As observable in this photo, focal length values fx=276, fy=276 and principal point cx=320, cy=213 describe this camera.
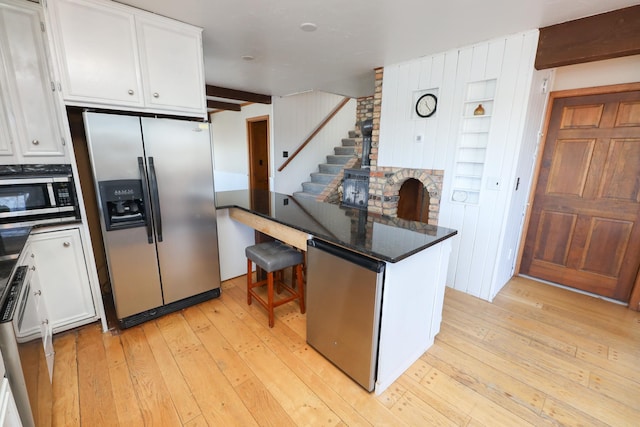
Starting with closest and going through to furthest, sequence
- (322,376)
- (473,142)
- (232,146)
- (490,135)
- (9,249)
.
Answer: (9,249), (322,376), (490,135), (473,142), (232,146)

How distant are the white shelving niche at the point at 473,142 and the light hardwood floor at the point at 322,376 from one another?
1.20 meters

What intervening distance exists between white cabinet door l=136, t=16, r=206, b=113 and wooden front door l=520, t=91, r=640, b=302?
346cm

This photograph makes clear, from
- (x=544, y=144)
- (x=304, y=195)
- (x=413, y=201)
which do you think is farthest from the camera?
(x=304, y=195)

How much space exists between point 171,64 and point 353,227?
1.86 metres

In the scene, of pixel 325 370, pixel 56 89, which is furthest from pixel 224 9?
pixel 325 370

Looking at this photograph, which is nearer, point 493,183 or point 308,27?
point 308,27

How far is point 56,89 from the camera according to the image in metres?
1.77

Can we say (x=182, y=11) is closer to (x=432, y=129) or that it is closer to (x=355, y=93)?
(x=432, y=129)

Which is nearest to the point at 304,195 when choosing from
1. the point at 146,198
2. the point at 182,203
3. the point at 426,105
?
the point at 426,105

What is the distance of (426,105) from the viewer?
293cm

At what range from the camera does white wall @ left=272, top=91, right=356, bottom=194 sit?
5.20 metres

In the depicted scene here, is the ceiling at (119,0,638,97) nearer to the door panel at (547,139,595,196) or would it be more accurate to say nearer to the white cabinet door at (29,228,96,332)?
the door panel at (547,139,595,196)

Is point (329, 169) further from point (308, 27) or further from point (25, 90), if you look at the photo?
point (25, 90)

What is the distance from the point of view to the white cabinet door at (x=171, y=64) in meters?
2.01
